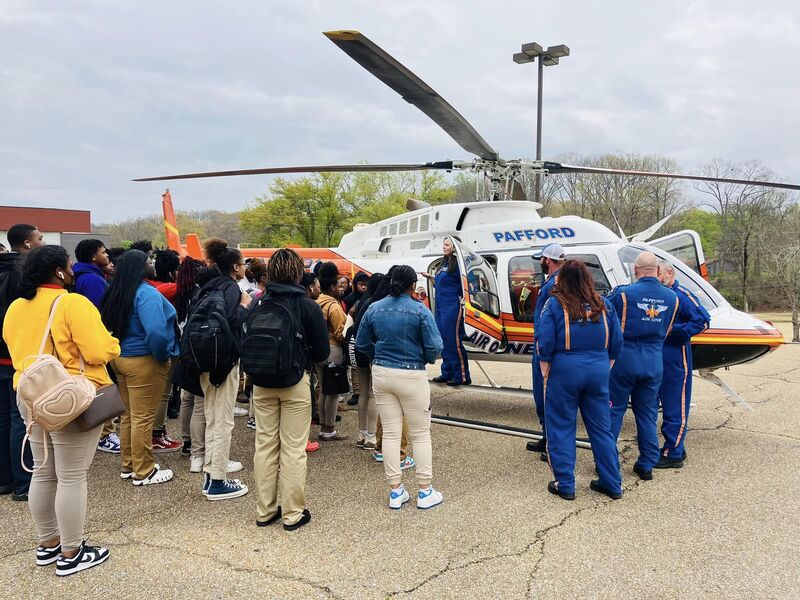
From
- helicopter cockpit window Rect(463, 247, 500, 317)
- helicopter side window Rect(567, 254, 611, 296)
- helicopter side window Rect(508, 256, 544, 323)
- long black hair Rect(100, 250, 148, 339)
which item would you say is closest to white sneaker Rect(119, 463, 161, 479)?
long black hair Rect(100, 250, 148, 339)

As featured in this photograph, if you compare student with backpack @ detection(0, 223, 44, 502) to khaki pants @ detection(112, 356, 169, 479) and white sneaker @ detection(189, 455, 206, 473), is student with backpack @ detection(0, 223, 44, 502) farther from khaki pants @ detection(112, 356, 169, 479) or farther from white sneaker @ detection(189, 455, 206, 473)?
white sneaker @ detection(189, 455, 206, 473)

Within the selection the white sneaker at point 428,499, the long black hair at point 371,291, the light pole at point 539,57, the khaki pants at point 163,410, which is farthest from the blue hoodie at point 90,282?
the light pole at point 539,57

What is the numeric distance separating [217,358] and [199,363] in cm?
13

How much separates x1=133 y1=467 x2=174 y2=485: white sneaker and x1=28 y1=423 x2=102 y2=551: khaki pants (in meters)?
1.24

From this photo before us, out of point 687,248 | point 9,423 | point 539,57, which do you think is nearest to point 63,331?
point 9,423

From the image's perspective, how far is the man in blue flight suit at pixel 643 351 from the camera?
169 inches

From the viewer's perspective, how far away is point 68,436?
283cm

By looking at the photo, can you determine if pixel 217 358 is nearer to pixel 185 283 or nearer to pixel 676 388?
pixel 185 283

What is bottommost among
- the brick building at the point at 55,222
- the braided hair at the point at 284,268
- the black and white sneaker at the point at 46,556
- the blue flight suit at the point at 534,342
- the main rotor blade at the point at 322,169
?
the black and white sneaker at the point at 46,556

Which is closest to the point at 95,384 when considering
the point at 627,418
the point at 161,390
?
the point at 161,390

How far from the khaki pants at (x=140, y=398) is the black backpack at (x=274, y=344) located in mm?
1226

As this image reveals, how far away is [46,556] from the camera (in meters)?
3.03

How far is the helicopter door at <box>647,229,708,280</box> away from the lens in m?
5.92

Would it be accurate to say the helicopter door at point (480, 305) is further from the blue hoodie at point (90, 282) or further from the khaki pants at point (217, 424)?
the blue hoodie at point (90, 282)
